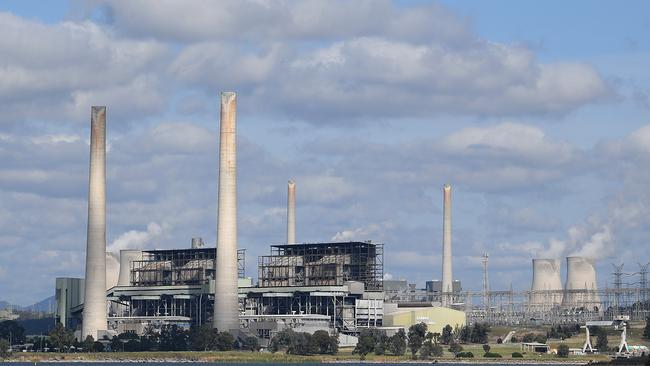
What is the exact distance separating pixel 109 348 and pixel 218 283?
18.4 metres

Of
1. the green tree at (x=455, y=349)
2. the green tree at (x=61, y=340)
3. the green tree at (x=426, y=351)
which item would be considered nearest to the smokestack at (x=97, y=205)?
the green tree at (x=61, y=340)

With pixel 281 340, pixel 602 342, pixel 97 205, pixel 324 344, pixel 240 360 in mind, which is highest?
pixel 97 205

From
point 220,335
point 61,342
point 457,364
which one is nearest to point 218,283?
point 220,335

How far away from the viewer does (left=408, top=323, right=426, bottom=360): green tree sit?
174250 mm

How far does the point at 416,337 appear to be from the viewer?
580ft

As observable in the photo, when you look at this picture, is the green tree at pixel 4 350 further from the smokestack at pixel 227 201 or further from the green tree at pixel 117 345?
the smokestack at pixel 227 201

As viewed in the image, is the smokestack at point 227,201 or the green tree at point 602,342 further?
the green tree at point 602,342

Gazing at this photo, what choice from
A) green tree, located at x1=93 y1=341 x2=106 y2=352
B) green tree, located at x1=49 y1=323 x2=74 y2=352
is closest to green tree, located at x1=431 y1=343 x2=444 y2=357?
green tree, located at x1=93 y1=341 x2=106 y2=352

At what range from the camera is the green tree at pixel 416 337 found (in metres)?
174

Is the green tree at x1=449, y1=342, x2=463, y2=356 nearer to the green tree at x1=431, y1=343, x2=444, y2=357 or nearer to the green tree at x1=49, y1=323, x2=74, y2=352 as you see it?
the green tree at x1=431, y1=343, x2=444, y2=357

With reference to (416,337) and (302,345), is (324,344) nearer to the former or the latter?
(302,345)

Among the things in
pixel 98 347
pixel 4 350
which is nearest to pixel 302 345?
pixel 98 347

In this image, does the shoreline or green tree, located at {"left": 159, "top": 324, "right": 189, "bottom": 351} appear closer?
the shoreline

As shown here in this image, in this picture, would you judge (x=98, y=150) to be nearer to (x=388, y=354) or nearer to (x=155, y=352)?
(x=155, y=352)
